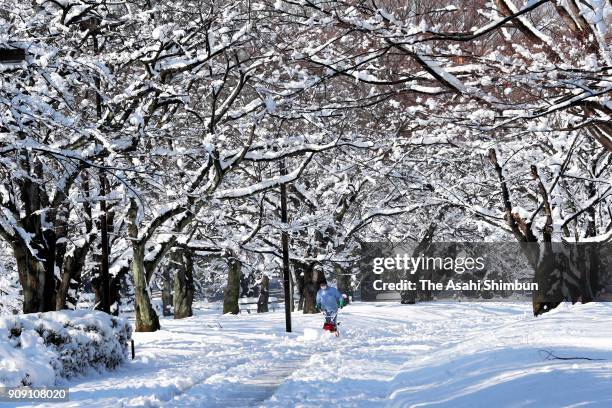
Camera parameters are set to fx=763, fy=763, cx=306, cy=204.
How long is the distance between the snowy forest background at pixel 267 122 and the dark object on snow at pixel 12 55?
0.20 feet

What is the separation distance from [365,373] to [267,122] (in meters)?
17.1

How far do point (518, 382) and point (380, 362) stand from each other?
6.86 metres

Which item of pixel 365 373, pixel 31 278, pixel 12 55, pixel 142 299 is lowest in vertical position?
pixel 365 373

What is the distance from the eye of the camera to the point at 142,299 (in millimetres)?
23562

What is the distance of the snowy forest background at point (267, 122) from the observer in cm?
848

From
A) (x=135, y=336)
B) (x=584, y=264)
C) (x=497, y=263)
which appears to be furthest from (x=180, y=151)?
(x=497, y=263)

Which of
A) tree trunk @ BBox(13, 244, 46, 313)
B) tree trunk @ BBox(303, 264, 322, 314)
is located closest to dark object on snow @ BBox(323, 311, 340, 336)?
tree trunk @ BBox(13, 244, 46, 313)

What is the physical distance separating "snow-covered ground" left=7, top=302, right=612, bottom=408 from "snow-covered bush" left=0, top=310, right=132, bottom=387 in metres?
0.42

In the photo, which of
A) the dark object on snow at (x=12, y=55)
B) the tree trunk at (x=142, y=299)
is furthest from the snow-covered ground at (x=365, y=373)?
the dark object on snow at (x=12, y=55)

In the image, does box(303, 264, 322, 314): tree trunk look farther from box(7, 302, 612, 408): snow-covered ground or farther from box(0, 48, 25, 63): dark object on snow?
box(0, 48, 25, 63): dark object on snow

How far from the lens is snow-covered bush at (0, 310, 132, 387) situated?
41.2 feet

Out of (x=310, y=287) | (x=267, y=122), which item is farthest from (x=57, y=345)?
(x=310, y=287)

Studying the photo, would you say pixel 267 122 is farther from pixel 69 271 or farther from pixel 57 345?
pixel 57 345

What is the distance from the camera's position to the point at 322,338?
2298 cm
